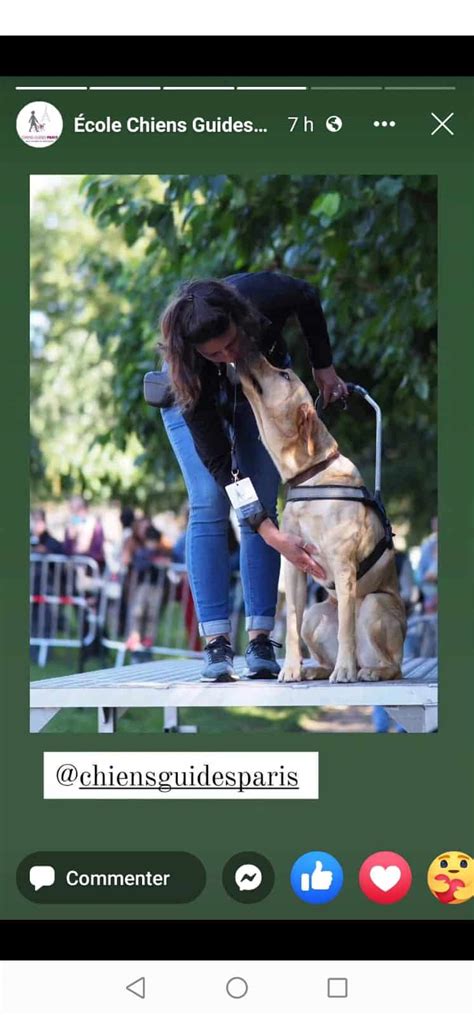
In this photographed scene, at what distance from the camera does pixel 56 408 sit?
73.3 ft

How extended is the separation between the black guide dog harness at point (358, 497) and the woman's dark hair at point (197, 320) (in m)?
0.47

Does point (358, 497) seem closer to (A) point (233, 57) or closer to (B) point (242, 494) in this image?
(B) point (242, 494)

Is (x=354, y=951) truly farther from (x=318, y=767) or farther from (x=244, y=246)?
(x=244, y=246)

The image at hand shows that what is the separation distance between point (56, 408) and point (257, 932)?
793 inches

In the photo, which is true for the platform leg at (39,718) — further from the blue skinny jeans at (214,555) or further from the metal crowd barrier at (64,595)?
the metal crowd barrier at (64,595)

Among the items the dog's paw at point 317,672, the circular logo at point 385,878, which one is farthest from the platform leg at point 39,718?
the dog's paw at point 317,672

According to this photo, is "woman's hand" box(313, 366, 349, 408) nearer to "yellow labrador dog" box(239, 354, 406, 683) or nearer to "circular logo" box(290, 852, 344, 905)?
"yellow labrador dog" box(239, 354, 406, 683)

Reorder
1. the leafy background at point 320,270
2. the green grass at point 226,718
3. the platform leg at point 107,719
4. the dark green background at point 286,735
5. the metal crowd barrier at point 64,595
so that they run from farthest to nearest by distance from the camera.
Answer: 1. the metal crowd barrier at point 64,595
2. the green grass at point 226,718
3. the leafy background at point 320,270
4. the platform leg at point 107,719
5. the dark green background at point 286,735

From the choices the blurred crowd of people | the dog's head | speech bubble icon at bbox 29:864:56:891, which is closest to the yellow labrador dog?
the dog's head

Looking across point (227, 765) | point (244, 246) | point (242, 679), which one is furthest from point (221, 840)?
point (244, 246)

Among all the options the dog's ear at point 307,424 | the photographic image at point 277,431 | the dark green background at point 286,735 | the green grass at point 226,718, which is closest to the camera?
the dark green background at point 286,735

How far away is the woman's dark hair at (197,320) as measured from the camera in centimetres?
325

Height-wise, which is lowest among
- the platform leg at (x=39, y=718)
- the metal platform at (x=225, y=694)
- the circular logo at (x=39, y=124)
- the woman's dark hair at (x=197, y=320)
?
the metal platform at (x=225, y=694)
